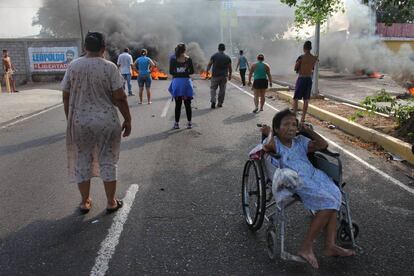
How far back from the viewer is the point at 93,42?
12.7 feet

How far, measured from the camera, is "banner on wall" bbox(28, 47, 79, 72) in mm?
23500

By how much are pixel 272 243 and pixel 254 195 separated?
0.75 metres

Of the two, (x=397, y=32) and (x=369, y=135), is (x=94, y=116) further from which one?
(x=397, y=32)

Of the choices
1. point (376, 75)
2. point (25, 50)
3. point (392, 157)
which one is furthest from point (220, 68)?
point (376, 75)

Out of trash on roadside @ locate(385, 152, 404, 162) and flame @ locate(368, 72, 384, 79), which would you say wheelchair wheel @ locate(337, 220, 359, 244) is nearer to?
trash on roadside @ locate(385, 152, 404, 162)

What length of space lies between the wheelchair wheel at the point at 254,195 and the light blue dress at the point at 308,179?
27 cm

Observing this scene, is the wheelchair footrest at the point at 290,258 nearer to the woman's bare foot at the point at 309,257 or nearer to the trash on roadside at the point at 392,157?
the woman's bare foot at the point at 309,257

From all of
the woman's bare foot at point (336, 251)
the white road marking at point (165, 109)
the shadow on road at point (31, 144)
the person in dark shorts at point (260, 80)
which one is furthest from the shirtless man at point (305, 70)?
the woman's bare foot at point (336, 251)

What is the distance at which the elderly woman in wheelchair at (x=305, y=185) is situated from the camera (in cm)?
307

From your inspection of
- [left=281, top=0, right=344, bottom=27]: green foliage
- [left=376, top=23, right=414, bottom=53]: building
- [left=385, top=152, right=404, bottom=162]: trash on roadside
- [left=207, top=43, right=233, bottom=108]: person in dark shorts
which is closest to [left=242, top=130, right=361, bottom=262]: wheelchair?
[left=385, top=152, right=404, bottom=162]: trash on roadside

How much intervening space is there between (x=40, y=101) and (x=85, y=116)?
11.8m

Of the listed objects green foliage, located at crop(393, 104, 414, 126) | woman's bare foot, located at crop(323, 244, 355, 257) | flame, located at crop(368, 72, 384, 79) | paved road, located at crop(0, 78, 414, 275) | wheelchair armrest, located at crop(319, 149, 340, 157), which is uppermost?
wheelchair armrest, located at crop(319, 149, 340, 157)

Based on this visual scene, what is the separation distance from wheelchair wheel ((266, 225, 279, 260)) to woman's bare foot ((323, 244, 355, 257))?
39 cm

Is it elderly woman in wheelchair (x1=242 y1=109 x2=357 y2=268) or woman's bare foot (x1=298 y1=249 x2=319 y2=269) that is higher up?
elderly woman in wheelchair (x1=242 y1=109 x2=357 y2=268)
